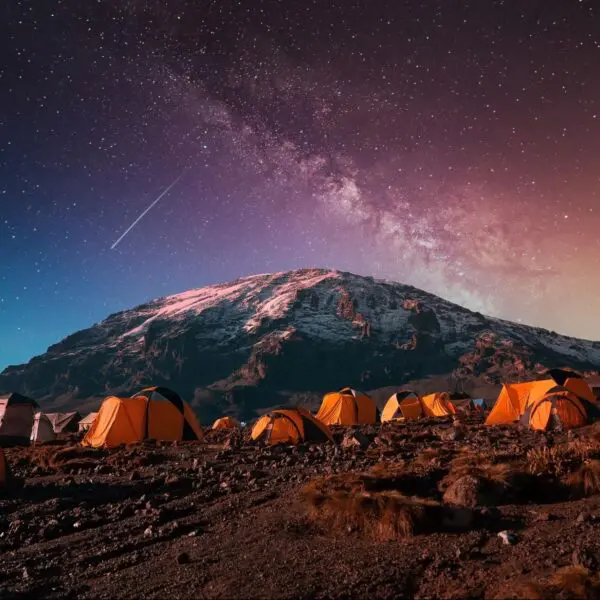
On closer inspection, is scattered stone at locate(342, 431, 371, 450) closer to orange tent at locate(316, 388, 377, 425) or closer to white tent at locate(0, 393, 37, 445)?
orange tent at locate(316, 388, 377, 425)

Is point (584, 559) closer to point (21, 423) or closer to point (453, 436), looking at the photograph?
point (453, 436)

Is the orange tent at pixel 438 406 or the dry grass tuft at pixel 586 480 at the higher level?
the dry grass tuft at pixel 586 480

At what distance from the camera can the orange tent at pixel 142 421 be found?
24.8 meters

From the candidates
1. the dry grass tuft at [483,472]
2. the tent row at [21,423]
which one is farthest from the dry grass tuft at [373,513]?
the tent row at [21,423]

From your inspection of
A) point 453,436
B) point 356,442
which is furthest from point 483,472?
point 453,436

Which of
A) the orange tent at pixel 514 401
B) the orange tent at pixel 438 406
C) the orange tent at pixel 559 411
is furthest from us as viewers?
the orange tent at pixel 438 406

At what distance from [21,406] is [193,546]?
3143 centimetres

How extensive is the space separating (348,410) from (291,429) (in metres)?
17.3

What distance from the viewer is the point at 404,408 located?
4562 centimetres

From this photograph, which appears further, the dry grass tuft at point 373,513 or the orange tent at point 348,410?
the orange tent at point 348,410

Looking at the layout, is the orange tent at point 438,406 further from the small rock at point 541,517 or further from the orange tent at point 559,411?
the small rock at point 541,517

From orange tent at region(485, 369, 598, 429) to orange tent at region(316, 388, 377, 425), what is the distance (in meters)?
11.9

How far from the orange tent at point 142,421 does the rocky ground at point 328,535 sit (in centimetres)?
1151

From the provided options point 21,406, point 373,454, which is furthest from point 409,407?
point 21,406
